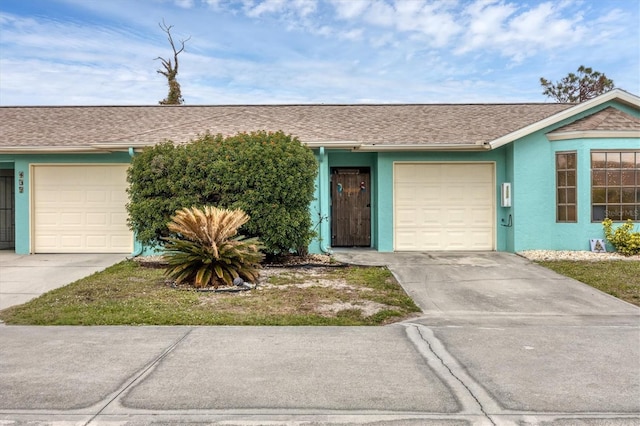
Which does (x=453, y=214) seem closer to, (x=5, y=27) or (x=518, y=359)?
(x=518, y=359)

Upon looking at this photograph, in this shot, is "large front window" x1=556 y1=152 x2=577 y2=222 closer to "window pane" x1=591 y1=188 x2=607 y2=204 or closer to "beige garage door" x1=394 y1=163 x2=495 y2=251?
"window pane" x1=591 y1=188 x2=607 y2=204

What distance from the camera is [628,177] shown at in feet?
38.6

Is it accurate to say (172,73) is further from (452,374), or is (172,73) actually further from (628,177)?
(452,374)

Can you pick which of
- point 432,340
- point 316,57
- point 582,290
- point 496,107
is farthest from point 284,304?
point 316,57

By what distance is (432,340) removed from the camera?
17.8ft

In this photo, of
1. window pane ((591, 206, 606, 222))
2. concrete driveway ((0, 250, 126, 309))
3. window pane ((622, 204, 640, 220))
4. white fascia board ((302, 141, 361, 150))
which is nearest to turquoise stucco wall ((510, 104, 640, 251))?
window pane ((591, 206, 606, 222))

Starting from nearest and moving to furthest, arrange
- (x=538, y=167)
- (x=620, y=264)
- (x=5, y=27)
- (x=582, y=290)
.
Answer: (x=582, y=290) → (x=620, y=264) → (x=538, y=167) → (x=5, y=27)

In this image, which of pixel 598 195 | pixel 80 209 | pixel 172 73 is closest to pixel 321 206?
pixel 80 209

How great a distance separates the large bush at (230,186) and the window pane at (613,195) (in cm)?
741

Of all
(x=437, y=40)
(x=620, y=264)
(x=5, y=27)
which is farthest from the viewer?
(x=437, y=40)

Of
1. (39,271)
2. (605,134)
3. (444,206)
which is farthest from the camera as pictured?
(444,206)

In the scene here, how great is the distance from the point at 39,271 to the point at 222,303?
5194mm

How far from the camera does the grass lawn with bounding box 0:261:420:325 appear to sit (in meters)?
6.30

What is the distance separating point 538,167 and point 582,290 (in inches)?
191
